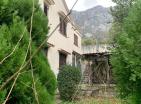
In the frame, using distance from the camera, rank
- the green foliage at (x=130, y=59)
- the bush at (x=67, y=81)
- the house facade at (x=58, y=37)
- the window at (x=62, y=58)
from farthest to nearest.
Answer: the window at (x=62, y=58) < the house facade at (x=58, y=37) < the bush at (x=67, y=81) < the green foliage at (x=130, y=59)

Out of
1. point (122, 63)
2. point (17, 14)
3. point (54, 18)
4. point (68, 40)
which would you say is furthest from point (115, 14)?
point (17, 14)

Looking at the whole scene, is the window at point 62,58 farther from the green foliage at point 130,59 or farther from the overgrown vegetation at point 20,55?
the overgrown vegetation at point 20,55

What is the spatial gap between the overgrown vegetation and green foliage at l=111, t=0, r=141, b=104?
1401mm

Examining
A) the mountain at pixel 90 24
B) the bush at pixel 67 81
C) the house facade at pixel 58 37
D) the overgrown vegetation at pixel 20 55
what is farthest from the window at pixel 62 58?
the overgrown vegetation at pixel 20 55

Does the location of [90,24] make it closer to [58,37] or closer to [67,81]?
[58,37]

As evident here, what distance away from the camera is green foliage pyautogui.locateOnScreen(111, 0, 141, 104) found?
5.35 metres

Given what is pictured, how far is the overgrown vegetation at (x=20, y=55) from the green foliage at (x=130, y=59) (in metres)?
1.40

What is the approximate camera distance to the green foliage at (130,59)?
535 centimetres

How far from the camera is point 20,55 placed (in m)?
3.55

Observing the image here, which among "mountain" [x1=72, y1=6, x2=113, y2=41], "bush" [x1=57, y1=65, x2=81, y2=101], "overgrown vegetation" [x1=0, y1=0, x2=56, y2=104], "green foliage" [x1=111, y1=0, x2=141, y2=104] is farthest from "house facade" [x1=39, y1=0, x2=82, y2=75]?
"overgrown vegetation" [x1=0, y1=0, x2=56, y2=104]

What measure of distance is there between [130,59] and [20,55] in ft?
7.91

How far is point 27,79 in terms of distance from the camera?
12.2ft

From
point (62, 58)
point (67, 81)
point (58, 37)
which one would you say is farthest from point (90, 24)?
point (67, 81)

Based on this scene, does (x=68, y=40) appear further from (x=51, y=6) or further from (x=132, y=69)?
(x=132, y=69)
